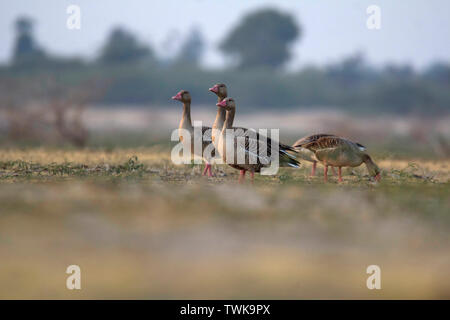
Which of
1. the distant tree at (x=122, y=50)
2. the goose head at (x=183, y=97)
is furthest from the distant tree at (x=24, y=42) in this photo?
the goose head at (x=183, y=97)

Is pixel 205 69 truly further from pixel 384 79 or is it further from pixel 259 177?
pixel 259 177

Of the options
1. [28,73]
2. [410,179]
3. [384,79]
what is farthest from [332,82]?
[410,179]

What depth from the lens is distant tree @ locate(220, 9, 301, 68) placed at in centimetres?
4931

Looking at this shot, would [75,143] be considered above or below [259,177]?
above

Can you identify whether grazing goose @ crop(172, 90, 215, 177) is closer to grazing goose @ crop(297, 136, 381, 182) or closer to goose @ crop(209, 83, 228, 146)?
goose @ crop(209, 83, 228, 146)

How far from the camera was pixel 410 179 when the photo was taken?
33.9 feet

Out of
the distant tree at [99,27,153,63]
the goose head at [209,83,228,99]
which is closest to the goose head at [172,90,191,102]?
the goose head at [209,83,228,99]

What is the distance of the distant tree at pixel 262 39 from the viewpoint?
49312mm

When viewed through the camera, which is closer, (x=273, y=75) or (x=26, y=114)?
(x=26, y=114)

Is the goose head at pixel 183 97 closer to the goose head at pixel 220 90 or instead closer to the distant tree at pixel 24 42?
the goose head at pixel 220 90

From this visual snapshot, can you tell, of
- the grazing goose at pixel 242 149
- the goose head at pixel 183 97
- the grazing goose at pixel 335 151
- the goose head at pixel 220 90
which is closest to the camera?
the grazing goose at pixel 242 149

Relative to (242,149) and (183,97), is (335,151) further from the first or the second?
(183,97)

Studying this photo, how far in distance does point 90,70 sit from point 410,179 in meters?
34.8

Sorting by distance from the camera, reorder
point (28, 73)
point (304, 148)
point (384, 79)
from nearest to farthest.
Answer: point (304, 148), point (28, 73), point (384, 79)
